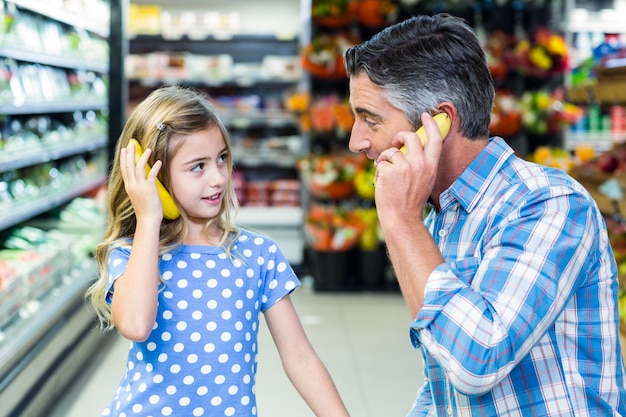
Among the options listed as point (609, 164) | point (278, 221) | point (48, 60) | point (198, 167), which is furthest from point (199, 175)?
point (278, 221)

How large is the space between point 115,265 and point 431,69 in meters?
0.76

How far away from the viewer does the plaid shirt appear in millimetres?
1315

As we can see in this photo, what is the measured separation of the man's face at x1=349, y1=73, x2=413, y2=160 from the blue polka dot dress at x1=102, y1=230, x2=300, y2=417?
0.37m

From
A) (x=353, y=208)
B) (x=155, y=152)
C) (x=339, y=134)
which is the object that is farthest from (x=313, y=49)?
(x=155, y=152)

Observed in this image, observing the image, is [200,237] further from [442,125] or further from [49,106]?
[49,106]

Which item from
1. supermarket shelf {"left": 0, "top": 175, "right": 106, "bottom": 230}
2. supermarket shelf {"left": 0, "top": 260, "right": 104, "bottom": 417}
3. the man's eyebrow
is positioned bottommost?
supermarket shelf {"left": 0, "top": 260, "right": 104, "bottom": 417}

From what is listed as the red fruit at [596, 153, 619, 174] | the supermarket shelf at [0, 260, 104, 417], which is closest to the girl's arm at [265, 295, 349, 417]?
the supermarket shelf at [0, 260, 104, 417]

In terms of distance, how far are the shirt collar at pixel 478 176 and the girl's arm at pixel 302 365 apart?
1.40 ft

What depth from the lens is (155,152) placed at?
5.87ft

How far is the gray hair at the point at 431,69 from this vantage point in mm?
1635

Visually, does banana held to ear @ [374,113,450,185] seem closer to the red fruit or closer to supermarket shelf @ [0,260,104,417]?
supermarket shelf @ [0,260,104,417]

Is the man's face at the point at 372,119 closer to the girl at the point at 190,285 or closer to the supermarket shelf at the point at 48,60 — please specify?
the girl at the point at 190,285

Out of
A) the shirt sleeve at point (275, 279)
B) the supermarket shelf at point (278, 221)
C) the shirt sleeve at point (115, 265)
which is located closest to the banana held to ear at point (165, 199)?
the shirt sleeve at point (115, 265)

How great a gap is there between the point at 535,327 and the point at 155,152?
2.90 ft
